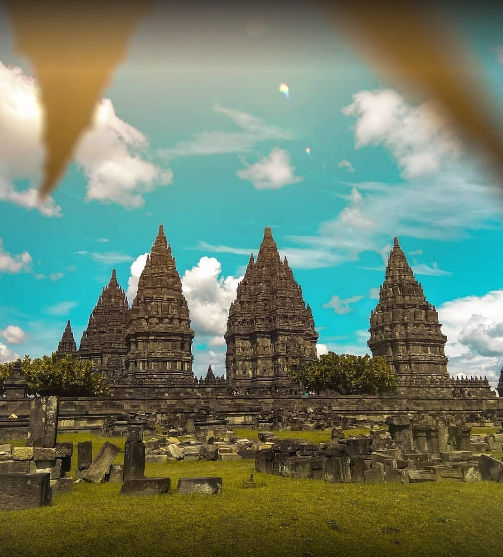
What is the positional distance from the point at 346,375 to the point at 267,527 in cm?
4670

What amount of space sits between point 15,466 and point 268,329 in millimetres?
65904

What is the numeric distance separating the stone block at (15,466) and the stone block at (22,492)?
1988mm

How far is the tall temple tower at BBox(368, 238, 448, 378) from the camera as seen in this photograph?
242 feet

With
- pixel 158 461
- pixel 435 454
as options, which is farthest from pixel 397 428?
pixel 158 461

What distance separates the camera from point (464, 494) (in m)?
10.9

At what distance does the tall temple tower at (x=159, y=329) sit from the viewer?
62438 mm

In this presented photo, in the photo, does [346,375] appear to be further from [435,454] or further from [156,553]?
[156,553]

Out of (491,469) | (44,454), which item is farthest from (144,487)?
(491,469)

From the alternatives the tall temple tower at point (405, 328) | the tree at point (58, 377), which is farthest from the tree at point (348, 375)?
the tree at point (58, 377)

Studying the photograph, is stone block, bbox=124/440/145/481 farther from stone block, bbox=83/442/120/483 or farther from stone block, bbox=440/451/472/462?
stone block, bbox=440/451/472/462

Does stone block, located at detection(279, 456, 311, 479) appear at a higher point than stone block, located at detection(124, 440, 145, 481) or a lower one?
lower

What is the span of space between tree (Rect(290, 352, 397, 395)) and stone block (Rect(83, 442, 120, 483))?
4251cm

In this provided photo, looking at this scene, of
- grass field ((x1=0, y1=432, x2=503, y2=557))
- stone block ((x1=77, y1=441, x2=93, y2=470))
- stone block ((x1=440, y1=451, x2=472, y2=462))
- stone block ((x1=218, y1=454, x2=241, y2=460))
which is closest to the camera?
grass field ((x1=0, y1=432, x2=503, y2=557))

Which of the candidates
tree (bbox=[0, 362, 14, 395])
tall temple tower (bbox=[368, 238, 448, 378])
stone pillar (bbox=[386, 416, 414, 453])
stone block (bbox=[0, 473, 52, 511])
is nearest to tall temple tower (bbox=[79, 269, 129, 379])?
tree (bbox=[0, 362, 14, 395])
